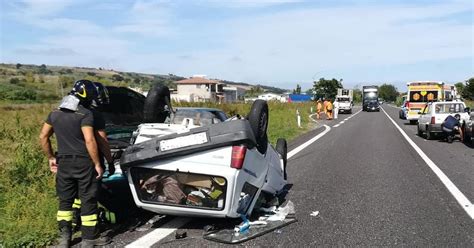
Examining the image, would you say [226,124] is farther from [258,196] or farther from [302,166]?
[302,166]

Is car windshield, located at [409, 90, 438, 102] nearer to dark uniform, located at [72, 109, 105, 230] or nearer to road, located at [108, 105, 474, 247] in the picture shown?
A: road, located at [108, 105, 474, 247]

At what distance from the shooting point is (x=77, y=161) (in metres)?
4.90

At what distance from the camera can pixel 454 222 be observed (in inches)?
228

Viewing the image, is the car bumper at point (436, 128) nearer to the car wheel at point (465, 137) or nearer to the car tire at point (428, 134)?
the car tire at point (428, 134)

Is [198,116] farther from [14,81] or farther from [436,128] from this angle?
[14,81]

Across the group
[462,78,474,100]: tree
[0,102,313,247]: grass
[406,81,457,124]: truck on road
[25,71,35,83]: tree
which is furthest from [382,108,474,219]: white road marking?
[462,78,474,100]: tree

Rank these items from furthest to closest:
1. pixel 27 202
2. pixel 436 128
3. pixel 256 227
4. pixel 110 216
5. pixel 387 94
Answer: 1. pixel 387 94
2. pixel 436 128
3. pixel 27 202
4. pixel 110 216
5. pixel 256 227

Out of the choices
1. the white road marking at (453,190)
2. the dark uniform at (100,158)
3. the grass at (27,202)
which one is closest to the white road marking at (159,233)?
the dark uniform at (100,158)

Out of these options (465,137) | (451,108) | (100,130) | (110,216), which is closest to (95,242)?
(110,216)

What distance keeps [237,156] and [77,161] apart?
166 centimetres

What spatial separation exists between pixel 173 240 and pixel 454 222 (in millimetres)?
3409

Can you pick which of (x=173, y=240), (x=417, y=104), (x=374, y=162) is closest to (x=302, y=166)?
(x=374, y=162)

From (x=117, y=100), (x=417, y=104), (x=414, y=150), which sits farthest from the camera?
(x=417, y=104)

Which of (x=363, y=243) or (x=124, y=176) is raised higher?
(x=124, y=176)
